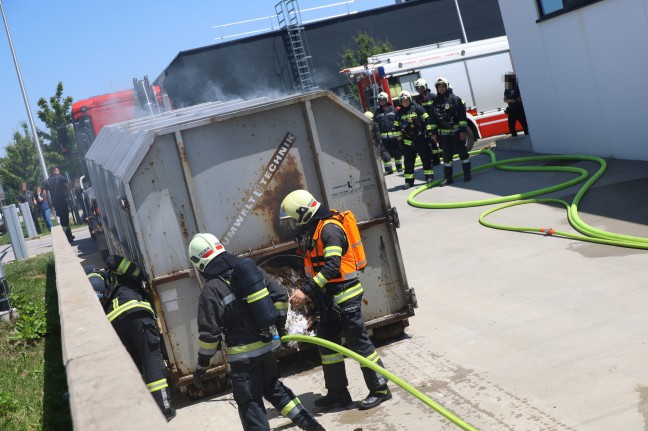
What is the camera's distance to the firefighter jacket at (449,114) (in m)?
14.9

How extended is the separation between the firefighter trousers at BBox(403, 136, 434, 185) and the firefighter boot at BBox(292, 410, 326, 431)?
10.5 m

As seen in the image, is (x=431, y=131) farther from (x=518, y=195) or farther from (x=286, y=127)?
(x=286, y=127)

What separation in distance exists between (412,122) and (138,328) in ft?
32.4

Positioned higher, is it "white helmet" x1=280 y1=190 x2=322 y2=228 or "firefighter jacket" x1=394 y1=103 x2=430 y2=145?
"firefighter jacket" x1=394 y1=103 x2=430 y2=145

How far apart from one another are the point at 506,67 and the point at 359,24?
17.8 meters

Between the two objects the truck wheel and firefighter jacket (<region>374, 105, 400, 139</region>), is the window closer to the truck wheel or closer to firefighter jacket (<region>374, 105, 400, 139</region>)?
firefighter jacket (<region>374, 105, 400, 139</region>)

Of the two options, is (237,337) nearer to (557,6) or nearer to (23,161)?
(557,6)

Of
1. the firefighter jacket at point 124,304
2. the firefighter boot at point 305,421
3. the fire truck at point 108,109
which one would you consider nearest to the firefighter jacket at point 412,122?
the fire truck at point 108,109

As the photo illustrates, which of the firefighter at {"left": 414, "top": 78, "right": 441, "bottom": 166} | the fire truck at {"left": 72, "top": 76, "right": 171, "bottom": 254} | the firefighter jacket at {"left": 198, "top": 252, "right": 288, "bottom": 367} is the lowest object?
the firefighter jacket at {"left": 198, "top": 252, "right": 288, "bottom": 367}

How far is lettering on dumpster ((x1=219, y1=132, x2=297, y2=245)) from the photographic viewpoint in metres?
7.42

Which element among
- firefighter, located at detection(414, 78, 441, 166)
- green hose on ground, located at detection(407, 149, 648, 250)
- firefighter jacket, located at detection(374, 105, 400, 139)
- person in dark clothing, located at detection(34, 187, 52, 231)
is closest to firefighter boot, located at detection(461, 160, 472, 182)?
green hose on ground, located at detection(407, 149, 648, 250)

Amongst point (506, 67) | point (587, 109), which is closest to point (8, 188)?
point (506, 67)

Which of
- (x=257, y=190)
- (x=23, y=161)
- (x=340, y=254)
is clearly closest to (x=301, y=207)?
(x=340, y=254)

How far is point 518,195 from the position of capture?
509 inches
